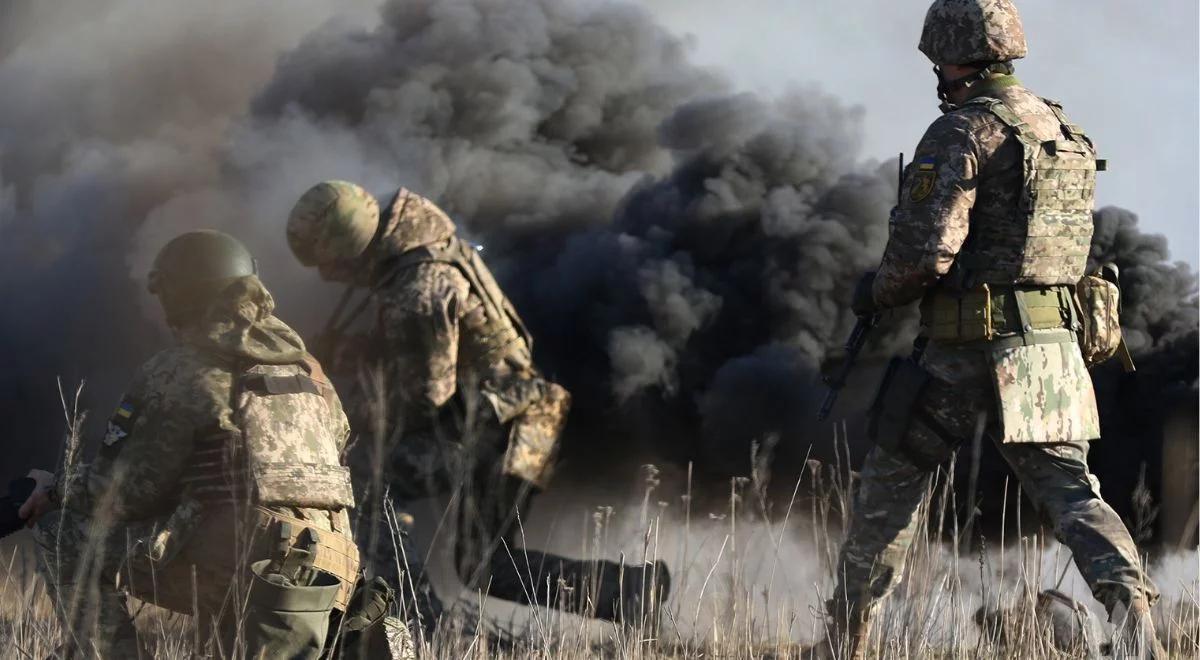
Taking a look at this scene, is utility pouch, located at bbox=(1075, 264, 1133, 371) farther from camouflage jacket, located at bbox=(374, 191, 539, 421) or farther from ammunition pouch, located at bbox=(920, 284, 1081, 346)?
camouflage jacket, located at bbox=(374, 191, 539, 421)

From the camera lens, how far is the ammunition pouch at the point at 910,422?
3562mm

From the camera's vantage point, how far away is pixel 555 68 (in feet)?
26.2

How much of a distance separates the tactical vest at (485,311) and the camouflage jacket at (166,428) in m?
2.24

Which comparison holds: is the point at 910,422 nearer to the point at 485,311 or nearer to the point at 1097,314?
the point at 1097,314

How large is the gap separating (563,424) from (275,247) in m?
2.73

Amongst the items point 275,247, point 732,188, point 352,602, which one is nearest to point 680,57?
point 732,188

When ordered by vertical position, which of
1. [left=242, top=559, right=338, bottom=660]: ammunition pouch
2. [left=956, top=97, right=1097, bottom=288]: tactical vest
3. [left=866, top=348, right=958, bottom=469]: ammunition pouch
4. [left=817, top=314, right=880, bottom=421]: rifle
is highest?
[left=956, top=97, right=1097, bottom=288]: tactical vest

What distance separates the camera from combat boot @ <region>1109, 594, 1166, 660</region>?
Answer: 3.11 meters

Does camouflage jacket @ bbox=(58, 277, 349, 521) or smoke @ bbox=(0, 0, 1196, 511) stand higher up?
smoke @ bbox=(0, 0, 1196, 511)

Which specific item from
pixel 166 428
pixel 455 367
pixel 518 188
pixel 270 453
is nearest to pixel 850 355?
pixel 270 453

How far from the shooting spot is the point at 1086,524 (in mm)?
3244

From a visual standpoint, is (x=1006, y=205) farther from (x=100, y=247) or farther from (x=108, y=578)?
(x=100, y=247)

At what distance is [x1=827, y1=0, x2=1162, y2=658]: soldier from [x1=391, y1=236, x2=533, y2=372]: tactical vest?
92.5 inches

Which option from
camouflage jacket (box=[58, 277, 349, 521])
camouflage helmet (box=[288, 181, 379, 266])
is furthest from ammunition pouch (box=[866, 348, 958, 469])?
camouflage helmet (box=[288, 181, 379, 266])
